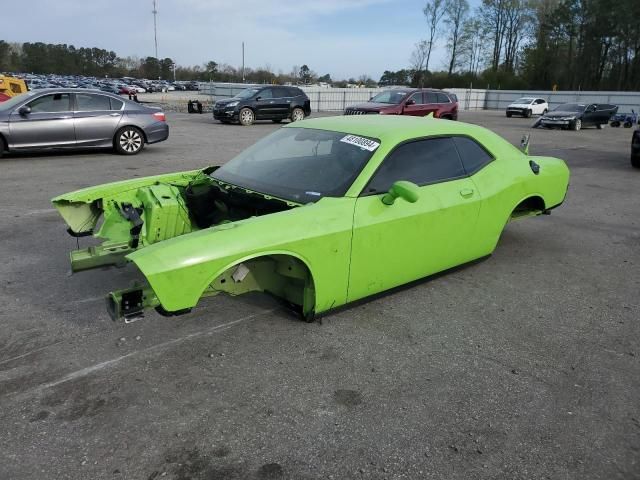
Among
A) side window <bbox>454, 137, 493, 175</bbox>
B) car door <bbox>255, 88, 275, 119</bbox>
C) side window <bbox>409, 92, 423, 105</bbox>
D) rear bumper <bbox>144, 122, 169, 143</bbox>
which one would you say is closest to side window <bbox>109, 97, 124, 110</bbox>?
rear bumper <bbox>144, 122, 169, 143</bbox>

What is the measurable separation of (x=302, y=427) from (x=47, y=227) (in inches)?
183

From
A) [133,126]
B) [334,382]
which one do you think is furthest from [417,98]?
→ [334,382]

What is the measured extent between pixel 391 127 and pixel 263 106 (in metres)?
17.7

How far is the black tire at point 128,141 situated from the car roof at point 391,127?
8063 millimetres

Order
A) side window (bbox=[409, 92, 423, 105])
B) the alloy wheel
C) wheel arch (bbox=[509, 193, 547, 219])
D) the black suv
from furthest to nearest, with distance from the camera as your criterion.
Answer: the black suv → side window (bbox=[409, 92, 423, 105]) → the alloy wheel → wheel arch (bbox=[509, 193, 547, 219])

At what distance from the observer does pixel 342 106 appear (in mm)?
34250

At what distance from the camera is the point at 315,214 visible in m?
3.38

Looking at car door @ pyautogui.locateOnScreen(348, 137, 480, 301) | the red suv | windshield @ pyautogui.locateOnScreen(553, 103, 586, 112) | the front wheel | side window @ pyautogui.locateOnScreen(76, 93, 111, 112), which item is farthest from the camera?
windshield @ pyautogui.locateOnScreen(553, 103, 586, 112)

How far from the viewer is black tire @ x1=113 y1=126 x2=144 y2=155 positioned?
11633 mm

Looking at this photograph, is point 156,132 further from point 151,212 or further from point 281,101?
point 281,101

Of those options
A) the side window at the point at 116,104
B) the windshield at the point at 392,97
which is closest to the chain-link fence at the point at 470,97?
the windshield at the point at 392,97

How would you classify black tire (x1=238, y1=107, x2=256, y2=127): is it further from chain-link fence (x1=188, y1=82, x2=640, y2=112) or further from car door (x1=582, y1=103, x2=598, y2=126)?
car door (x1=582, y1=103, x2=598, y2=126)

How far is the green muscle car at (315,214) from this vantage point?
9.87ft

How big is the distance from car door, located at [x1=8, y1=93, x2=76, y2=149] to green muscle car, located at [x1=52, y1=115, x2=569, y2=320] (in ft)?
24.6
